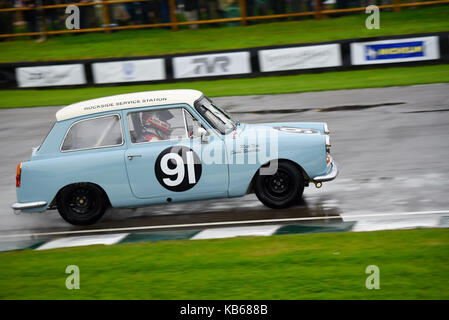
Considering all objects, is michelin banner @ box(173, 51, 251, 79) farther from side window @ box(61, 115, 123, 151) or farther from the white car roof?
side window @ box(61, 115, 123, 151)

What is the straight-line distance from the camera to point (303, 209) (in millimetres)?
8977

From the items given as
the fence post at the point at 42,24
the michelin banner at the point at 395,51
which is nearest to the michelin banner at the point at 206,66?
the michelin banner at the point at 395,51

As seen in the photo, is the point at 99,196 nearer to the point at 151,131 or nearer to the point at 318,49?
the point at 151,131

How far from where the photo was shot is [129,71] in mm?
20922

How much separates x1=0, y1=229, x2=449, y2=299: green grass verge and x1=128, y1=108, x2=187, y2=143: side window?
4.94ft

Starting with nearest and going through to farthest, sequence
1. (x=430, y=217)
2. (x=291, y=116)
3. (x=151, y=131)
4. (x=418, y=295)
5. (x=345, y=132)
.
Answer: (x=418, y=295)
(x=430, y=217)
(x=151, y=131)
(x=345, y=132)
(x=291, y=116)

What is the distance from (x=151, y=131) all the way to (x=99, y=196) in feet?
3.83

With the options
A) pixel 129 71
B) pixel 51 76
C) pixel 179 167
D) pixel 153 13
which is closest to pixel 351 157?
pixel 179 167

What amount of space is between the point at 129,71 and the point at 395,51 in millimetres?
8263

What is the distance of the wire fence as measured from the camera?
2530cm

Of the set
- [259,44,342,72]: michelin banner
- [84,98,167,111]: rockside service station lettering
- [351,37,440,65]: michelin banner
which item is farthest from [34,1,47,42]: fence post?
[84,98,167,111]: rockside service station lettering

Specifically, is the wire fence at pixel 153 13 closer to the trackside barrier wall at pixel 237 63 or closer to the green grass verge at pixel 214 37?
A: the green grass verge at pixel 214 37

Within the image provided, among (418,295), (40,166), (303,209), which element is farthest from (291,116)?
(418,295)

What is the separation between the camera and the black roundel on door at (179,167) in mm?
8625
